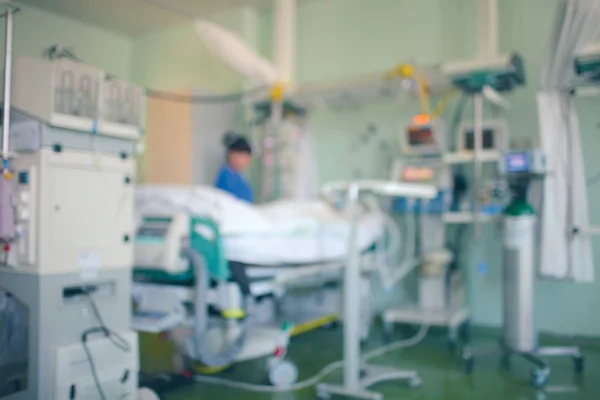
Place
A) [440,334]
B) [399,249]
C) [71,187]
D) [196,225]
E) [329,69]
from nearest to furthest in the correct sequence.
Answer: [71,187], [196,225], [440,334], [399,249], [329,69]

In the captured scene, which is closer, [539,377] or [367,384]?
[367,384]

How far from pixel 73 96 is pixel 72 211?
1.63 ft

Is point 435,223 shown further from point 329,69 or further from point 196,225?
point 196,225

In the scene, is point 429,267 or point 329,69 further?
point 329,69

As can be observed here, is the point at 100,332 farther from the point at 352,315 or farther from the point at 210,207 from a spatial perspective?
the point at 352,315

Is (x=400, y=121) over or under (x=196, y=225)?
over

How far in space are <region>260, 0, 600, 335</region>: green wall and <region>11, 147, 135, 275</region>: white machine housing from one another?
2.81 meters

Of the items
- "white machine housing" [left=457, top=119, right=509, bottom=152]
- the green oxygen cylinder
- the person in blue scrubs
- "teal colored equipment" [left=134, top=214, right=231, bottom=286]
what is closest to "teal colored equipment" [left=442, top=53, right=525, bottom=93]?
"white machine housing" [left=457, top=119, right=509, bottom=152]

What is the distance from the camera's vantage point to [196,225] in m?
3.00

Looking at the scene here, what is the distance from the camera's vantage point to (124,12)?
304 cm

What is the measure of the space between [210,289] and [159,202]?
1.84 ft

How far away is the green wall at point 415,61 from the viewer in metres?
4.16

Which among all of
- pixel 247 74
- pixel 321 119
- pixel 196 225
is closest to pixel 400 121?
pixel 321 119

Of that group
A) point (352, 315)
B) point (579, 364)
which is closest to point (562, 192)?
point (579, 364)
